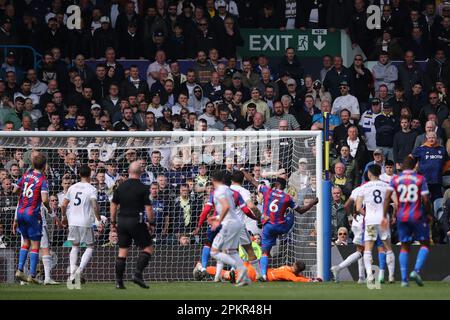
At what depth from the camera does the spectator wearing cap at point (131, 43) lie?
27.4 meters

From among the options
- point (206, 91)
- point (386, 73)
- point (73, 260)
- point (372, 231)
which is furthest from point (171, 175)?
point (386, 73)

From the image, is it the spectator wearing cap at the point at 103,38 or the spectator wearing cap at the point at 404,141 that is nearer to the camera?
the spectator wearing cap at the point at 404,141

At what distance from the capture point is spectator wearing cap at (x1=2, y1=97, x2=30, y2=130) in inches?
992

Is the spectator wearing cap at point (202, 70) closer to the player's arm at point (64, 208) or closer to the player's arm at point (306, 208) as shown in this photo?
the player's arm at point (306, 208)

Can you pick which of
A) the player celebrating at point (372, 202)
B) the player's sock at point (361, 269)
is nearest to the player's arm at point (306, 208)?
the player's sock at point (361, 269)

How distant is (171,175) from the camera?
23469mm

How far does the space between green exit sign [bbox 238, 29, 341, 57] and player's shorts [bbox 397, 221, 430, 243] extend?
10389 mm

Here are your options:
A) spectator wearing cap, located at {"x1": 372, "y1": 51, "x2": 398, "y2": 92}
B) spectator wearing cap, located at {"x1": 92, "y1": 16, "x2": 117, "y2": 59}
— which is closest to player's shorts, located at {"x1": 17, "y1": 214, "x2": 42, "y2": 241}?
spectator wearing cap, located at {"x1": 92, "y1": 16, "x2": 117, "y2": 59}

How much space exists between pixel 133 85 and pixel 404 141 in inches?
224

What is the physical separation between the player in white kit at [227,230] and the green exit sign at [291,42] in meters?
9.88

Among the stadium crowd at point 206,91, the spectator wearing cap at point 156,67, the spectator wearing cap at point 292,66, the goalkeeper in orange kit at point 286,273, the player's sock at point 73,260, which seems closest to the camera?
the player's sock at point 73,260

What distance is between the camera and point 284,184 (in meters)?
22.3
